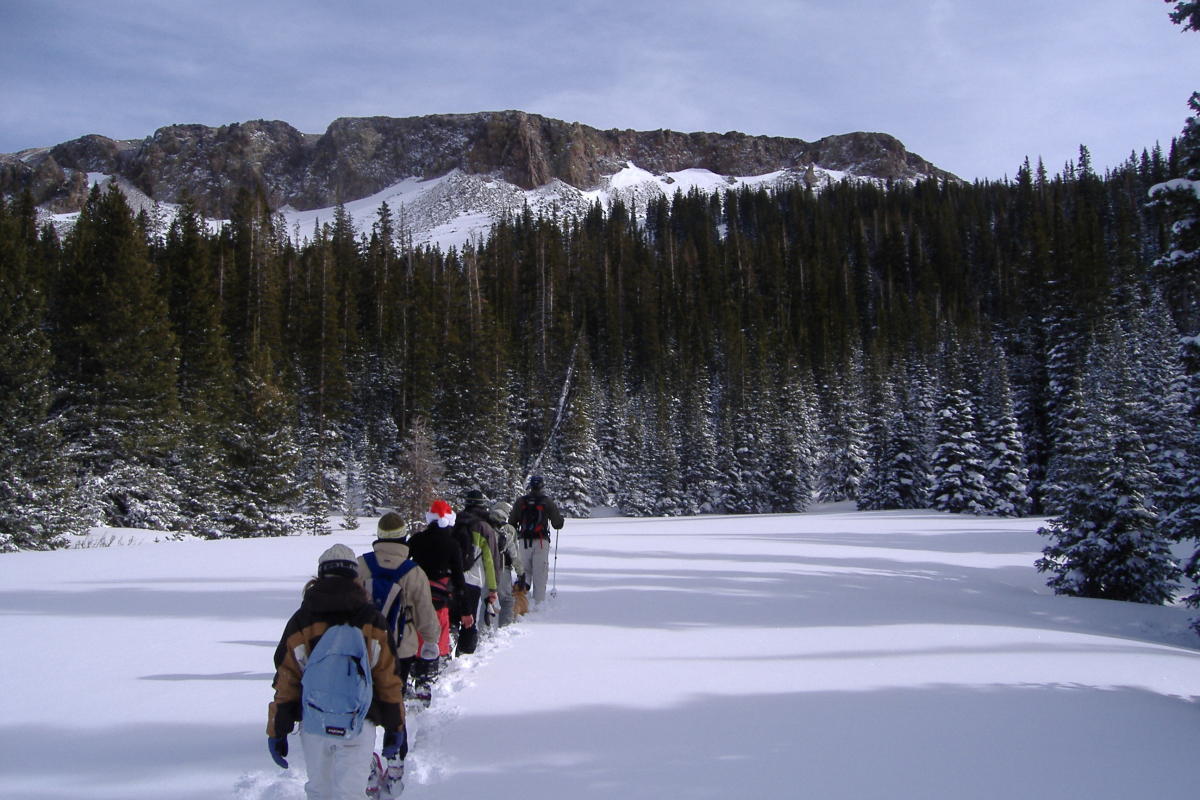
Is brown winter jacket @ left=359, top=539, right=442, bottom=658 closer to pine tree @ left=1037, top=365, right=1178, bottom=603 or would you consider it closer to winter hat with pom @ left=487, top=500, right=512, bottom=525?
winter hat with pom @ left=487, top=500, right=512, bottom=525

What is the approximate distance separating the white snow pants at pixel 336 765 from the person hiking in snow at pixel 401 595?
1.26 meters

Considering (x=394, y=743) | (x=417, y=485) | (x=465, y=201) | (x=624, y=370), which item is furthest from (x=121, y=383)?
(x=465, y=201)

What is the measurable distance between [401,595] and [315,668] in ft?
4.64

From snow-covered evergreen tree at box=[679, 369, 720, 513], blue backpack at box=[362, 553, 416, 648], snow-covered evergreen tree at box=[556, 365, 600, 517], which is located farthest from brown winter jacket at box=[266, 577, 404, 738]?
snow-covered evergreen tree at box=[679, 369, 720, 513]

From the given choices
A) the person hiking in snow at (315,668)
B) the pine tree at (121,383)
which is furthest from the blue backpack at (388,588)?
the pine tree at (121,383)

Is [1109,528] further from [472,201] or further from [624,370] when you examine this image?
[472,201]

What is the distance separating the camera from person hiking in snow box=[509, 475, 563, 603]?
10.3m

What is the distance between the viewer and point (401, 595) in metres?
4.73

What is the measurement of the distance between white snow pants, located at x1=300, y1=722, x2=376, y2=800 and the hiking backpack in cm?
691

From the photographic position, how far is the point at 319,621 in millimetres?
3453

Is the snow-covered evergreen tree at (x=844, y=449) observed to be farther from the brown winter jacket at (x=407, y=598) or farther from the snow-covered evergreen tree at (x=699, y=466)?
the brown winter jacket at (x=407, y=598)

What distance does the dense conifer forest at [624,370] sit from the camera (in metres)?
21.4

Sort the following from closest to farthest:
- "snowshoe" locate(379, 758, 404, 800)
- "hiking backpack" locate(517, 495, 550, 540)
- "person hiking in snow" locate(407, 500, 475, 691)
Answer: "snowshoe" locate(379, 758, 404, 800)
"person hiking in snow" locate(407, 500, 475, 691)
"hiking backpack" locate(517, 495, 550, 540)

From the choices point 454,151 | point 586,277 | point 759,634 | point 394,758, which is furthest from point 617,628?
point 454,151
